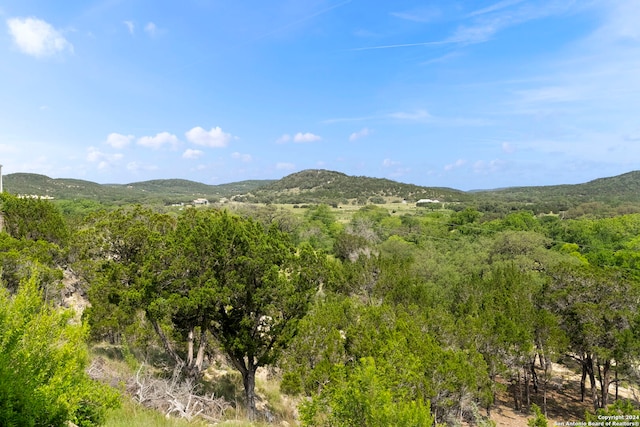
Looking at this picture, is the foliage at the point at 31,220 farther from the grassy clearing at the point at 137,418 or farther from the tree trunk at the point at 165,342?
the grassy clearing at the point at 137,418

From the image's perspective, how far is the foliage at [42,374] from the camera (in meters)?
4.22

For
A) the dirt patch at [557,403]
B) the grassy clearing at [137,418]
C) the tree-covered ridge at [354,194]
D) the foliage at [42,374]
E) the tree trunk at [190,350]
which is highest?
the tree-covered ridge at [354,194]

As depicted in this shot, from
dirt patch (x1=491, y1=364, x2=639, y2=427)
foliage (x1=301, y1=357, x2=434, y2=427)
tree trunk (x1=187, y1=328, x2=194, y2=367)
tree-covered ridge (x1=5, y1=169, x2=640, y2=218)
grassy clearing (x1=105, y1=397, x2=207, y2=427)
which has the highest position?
tree-covered ridge (x1=5, y1=169, x2=640, y2=218)

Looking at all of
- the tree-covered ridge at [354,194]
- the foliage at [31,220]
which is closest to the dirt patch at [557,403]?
the foliage at [31,220]

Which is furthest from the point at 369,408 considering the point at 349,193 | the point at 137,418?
the point at 349,193

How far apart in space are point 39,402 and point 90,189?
17786 cm

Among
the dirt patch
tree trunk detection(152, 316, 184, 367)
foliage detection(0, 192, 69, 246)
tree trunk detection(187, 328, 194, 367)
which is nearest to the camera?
tree trunk detection(152, 316, 184, 367)

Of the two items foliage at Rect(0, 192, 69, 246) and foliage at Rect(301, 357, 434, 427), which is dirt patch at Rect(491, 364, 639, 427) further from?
foliage at Rect(0, 192, 69, 246)

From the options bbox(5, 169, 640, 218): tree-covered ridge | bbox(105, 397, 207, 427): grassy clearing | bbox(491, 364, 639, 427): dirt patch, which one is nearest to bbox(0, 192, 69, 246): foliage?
bbox(105, 397, 207, 427): grassy clearing

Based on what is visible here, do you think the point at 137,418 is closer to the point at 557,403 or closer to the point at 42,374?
the point at 42,374

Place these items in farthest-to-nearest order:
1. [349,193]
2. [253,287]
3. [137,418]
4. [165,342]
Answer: [349,193]
[165,342]
[253,287]
[137,418]

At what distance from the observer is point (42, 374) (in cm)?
531

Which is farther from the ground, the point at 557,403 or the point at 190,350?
the point at 190,350

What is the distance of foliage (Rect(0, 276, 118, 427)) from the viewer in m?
4.22
